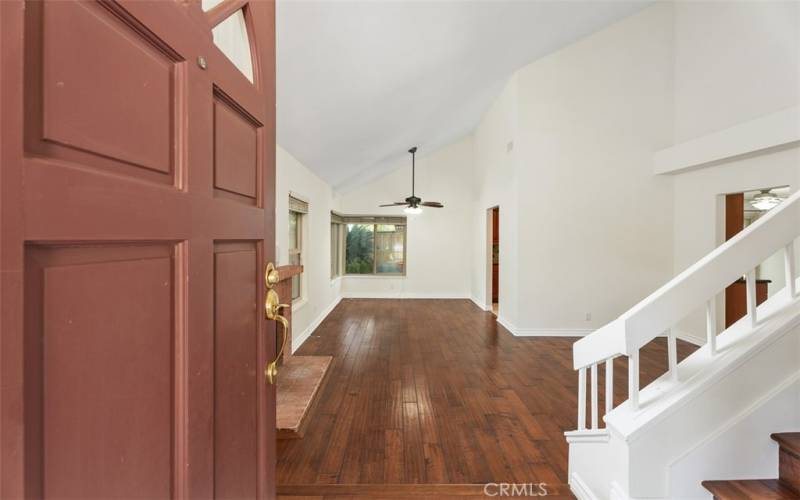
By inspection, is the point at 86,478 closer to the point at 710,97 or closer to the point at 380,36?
the point at 380,36

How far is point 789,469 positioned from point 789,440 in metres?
0.11

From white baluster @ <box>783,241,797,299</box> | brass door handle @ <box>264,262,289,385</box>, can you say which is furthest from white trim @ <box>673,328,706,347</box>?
brass door handle @ <box>264,262,289,385</box>

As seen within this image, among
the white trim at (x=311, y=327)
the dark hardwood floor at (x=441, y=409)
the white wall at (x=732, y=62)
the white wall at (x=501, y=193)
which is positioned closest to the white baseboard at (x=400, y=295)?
the white wall at (x=501, y=193)

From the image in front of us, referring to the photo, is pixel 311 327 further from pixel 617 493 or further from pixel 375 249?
pixel 617 493

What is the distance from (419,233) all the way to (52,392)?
8.39 metres

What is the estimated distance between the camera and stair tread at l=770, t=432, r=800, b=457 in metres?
1.29

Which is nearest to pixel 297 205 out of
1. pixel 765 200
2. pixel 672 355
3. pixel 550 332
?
pixel 550 332

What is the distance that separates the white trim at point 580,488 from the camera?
166 centimetres

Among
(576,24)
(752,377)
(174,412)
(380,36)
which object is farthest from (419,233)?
(174,412)

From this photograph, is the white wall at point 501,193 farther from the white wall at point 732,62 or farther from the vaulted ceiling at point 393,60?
the white wall at point 732,62

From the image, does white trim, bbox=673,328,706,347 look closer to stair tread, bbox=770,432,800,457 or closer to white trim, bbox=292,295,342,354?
stair tread, bbox=770,432,800,457

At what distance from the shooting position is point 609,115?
5.10m

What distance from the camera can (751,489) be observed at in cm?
132

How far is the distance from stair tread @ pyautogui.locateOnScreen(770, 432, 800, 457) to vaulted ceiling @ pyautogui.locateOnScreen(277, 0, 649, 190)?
9.45 feet
